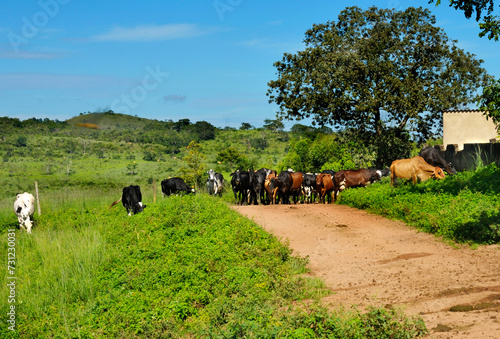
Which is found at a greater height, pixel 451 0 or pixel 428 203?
pixel 451 0

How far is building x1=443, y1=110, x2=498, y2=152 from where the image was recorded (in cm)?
2520

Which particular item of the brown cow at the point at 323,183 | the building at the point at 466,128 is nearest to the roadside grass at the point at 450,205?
the brown cow at the point at 323,183

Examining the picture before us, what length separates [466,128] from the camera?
25797 mm

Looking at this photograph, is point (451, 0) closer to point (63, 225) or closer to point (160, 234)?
point (160, 234)

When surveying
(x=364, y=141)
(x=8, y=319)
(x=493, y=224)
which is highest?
(x=364, y=141)

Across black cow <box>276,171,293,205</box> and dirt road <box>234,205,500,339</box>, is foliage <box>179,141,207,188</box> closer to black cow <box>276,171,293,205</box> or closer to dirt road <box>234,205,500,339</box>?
black cow <box>276,171,293,205</box>

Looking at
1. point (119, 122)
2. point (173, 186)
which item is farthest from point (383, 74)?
point (119, 122)

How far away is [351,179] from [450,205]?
993 cm

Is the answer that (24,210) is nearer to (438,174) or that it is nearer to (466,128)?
(438,174)

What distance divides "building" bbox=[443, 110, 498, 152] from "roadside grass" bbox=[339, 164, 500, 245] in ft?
28.7

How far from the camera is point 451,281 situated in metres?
8.23

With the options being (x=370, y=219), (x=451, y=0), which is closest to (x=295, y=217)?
(x=370, y=219)

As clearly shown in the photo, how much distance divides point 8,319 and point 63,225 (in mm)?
9607

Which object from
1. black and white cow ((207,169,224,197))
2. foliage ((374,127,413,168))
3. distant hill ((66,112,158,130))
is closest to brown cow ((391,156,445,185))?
foliage ((374,127,413,168))
